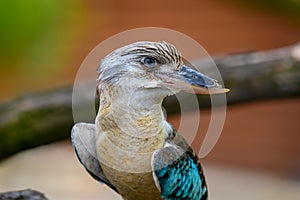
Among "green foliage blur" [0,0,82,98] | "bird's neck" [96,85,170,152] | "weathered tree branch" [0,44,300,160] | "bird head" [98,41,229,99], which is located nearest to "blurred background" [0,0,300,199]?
"weathered tree branch" [0,44,300,160]

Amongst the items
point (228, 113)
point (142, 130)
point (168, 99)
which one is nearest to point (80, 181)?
point (228, 113)

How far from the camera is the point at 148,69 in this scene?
3.60 ft

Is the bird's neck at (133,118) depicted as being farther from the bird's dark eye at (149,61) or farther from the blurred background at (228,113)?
the blurred background at (228,113)

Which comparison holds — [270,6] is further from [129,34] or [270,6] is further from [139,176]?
[139,176]

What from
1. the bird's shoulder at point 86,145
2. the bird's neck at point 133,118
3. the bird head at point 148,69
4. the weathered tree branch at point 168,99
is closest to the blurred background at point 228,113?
the weathered tree branch at point 168,99

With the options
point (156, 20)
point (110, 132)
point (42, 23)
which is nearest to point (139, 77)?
point (110, 132)

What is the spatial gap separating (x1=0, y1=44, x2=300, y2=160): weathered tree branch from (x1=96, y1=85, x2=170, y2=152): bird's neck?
0.79 metres

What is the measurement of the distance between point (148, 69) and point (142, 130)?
0.43 ft

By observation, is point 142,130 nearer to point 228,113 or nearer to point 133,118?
→ point 133,118

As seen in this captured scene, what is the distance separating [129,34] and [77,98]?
51cm

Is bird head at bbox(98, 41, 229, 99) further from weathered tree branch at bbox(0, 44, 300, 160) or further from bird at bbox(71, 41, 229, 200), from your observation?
weathered tree branch at bbox(0, 44, 300, 160)

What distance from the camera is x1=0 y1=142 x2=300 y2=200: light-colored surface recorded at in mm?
4043

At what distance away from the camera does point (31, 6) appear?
1.38 metres

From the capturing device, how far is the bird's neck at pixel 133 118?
1120 mm
